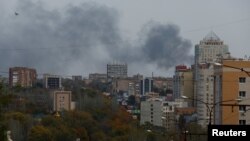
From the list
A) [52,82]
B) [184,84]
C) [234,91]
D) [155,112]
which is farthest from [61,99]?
[234,91]

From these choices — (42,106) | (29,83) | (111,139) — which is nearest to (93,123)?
(111,139)

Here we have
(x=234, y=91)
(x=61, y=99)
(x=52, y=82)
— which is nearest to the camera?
(x=234, y=91)

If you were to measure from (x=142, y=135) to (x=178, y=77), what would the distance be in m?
90.6

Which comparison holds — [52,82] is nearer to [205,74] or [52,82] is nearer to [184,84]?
[184,84]

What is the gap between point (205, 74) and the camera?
108000 millimetres

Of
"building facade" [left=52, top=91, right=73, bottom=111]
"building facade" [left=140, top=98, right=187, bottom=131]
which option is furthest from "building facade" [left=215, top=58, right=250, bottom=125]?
"building facade" [left=52, top=91, right=73, bottom=111]

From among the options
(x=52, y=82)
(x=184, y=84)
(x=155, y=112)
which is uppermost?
(x=52, y=82)

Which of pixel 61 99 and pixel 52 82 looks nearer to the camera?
pixel 61 99

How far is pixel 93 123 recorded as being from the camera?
82438 mm

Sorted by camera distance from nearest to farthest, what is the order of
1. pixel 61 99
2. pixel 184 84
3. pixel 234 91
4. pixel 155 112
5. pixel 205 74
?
pixel 234 91 → pixel 205 74 → pixel 155 112 → pixel 61 99 → pixel 184 84

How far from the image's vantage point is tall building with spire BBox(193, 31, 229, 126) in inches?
3873

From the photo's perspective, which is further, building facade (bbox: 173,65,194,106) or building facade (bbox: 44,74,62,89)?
building facade (bbox: 44,74,62,89)

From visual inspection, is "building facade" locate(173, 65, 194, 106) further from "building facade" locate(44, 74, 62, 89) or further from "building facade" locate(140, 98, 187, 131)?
"building facade" locate(44, 74, 62, 89)

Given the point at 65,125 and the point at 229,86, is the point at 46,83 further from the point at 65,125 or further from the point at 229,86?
the point at 229,86
